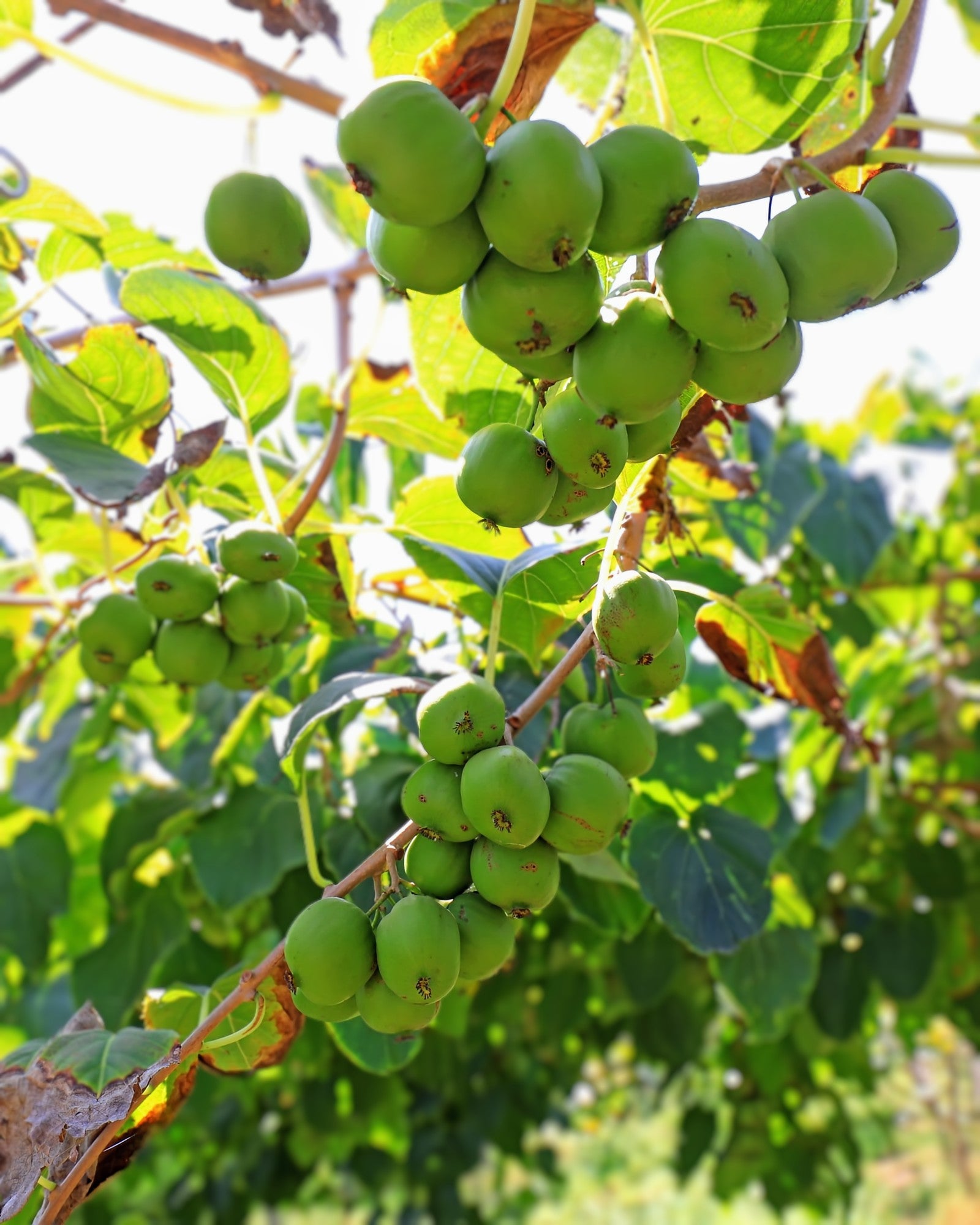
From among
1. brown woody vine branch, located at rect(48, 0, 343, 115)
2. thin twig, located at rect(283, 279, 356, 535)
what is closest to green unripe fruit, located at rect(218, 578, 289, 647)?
thin twig, located at rect(283, 279, 356, 535)

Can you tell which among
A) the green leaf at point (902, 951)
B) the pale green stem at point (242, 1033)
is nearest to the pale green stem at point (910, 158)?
the pale green stem at point (242, 1033)

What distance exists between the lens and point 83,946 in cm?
274

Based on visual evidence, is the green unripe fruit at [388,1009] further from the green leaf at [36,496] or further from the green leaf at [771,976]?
the green leaf at [771,976]

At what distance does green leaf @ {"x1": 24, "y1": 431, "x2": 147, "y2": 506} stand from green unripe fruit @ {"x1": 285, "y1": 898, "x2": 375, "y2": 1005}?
70 centimetres

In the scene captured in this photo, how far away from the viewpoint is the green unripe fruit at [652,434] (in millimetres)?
767

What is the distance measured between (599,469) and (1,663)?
8.02 ft

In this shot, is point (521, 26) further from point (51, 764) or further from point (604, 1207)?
point (604, 1207)

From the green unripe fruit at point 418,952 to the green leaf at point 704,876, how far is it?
64cm

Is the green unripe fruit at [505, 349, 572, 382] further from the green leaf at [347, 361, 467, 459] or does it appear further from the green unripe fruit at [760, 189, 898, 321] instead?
the green leaf at [347, 361, 467, 459]

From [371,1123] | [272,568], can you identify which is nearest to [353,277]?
[272,568]

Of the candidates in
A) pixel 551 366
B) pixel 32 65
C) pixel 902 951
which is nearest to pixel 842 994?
pixel 902 951

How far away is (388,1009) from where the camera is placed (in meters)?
0.81

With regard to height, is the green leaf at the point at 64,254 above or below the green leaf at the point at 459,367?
Result: below

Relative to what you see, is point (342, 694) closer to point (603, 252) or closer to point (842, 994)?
point (603, 252)
